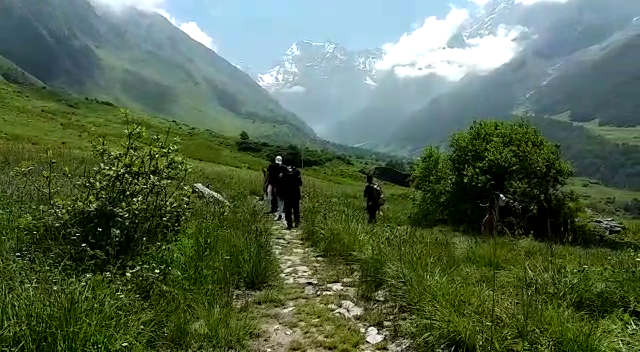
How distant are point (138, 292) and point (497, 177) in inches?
1389

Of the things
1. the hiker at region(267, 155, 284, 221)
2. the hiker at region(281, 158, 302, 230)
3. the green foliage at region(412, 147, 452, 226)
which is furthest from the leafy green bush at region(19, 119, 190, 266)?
the green foliage at region(412, 147, 452, 226)

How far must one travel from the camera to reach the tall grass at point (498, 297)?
5863mm

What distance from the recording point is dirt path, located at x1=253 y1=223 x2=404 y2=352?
6.96 m

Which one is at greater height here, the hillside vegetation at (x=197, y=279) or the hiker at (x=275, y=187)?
the hiker at (x=275, y=187)

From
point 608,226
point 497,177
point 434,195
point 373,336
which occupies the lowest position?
point 608,226

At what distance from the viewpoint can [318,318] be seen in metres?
7.90

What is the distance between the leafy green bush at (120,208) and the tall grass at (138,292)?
1.01ft

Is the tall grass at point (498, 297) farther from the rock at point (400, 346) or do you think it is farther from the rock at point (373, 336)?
the rock at point (373, 336)

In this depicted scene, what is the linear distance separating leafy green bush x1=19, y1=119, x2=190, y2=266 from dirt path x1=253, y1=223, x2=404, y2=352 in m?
2.32

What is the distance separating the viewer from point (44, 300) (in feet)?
17.6

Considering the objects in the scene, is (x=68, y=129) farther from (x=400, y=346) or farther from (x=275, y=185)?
(x=400, y=346)

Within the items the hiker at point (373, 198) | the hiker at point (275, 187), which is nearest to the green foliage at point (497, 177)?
the hiker at point (373, 198)

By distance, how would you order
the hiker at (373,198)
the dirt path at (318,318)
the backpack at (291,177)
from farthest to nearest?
the hiker at (373,198) < the backpack at (291,177) < the dirt path at (318,318)

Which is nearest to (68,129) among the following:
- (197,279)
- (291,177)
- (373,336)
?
(291,177)
